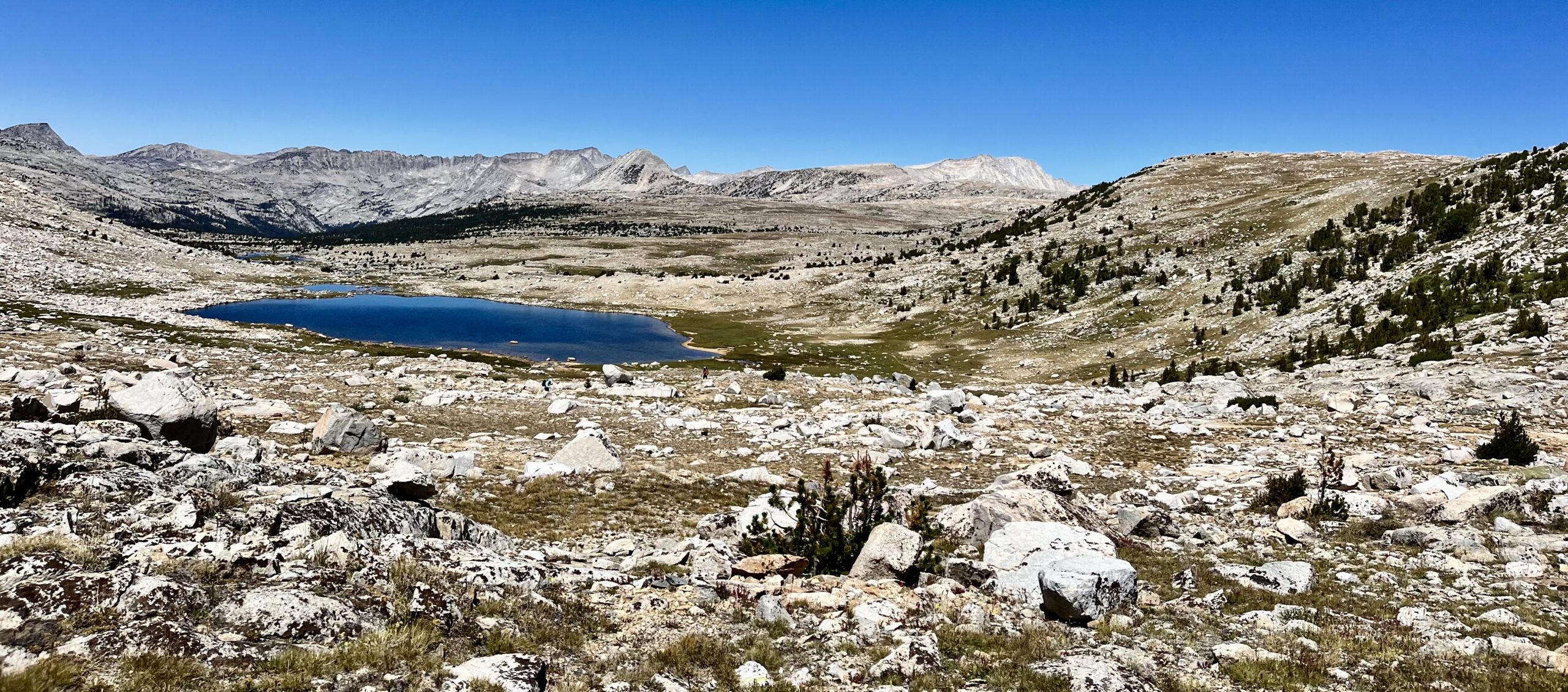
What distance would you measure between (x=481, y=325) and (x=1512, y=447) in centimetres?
9021

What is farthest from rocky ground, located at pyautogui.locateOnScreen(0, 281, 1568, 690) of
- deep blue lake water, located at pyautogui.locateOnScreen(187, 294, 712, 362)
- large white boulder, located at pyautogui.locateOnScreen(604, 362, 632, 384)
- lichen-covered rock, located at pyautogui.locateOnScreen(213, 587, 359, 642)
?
deep blue lake water, located at pyautogui.locateOnScreen(187, 294, 712, 362)

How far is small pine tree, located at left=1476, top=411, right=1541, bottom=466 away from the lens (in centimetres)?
1764

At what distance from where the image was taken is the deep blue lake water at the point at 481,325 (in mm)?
68688

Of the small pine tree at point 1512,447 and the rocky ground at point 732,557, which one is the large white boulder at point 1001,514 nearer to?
the rocky ground at point 732,557

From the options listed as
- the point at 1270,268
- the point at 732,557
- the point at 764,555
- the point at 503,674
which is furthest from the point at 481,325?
the point at 503,674

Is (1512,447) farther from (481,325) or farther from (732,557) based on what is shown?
(481,325)

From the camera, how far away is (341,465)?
17672mm

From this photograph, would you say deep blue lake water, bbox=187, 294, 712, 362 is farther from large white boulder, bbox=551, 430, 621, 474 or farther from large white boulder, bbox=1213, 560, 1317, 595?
large white boulder, bbox=1213, 560, 1317, 595

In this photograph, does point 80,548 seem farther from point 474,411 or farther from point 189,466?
point 474,411

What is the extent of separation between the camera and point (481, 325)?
87.5 m

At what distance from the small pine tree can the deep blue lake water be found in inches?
1926

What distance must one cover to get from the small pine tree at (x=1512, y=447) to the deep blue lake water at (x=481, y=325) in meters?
48.9

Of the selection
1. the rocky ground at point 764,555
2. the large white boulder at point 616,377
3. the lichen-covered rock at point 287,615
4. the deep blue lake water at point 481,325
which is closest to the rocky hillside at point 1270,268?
the rocky ground at point 764,555

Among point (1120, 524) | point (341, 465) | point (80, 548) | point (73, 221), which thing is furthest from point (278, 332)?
point (73, 221)
